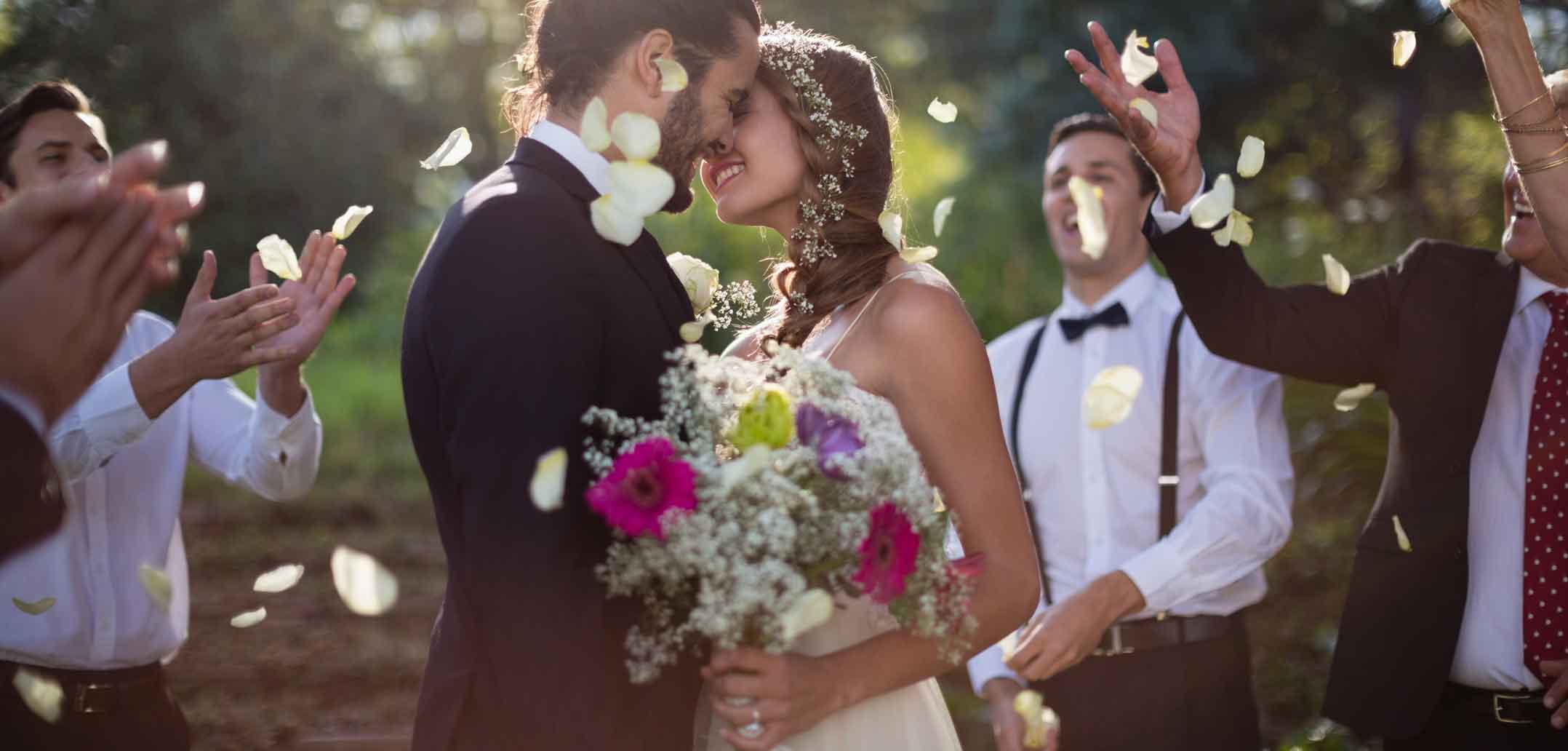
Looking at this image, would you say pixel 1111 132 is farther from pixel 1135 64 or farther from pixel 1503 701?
pixel 1503 701

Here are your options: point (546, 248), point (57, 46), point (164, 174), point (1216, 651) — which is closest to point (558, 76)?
point (546, 248)

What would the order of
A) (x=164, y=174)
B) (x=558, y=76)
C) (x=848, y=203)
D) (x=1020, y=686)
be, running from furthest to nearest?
(x=164, y=174) → (x=1020, y=686) → (x=848, y=203) → (x=558, y=76)

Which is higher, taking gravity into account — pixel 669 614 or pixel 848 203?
pixel 848 203

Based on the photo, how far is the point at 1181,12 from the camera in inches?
372

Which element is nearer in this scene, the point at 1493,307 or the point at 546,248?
the point at 546,248

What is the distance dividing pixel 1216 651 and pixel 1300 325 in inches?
39.8

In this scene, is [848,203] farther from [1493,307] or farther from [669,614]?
[1493,307]

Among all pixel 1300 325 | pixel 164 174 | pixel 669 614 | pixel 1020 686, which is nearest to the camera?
pixel 669 614

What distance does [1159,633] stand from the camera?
3883 millimetres

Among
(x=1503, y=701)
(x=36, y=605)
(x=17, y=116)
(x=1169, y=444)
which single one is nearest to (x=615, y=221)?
(x=36, y=605)

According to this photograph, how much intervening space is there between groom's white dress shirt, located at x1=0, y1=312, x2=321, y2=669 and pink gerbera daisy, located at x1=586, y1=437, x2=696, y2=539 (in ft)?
5.22

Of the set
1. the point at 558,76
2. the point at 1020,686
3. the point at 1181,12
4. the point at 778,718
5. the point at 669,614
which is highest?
the point at 1181,12

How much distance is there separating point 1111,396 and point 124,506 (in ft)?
8.15

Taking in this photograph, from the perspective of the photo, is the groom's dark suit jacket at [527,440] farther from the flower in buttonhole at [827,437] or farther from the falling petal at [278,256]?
the falling petal at [278,256]
